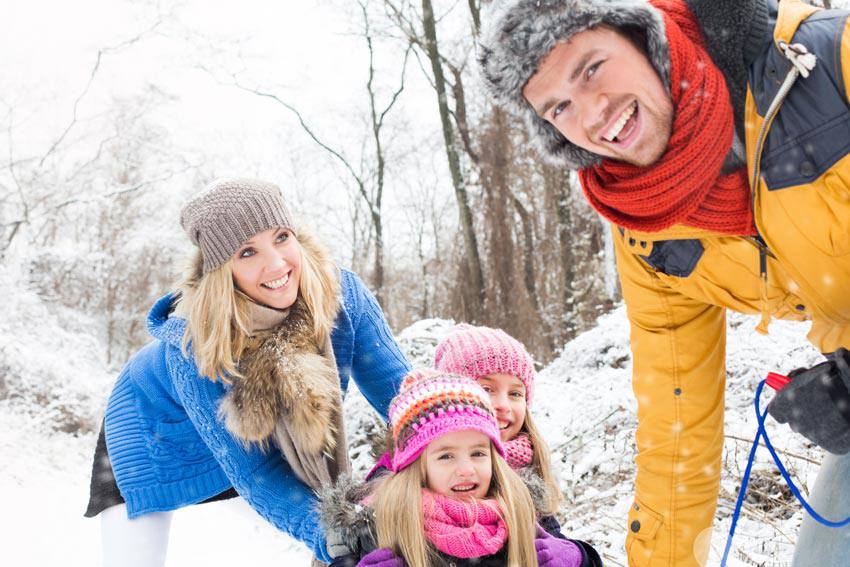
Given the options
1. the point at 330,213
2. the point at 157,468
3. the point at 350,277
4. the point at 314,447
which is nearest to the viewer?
the point at 314,447

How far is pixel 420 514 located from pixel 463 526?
16 centimetres

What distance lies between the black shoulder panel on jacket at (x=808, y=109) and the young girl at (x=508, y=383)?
61.9 inches

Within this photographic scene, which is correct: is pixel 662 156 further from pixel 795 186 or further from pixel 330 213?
pixel 330 213

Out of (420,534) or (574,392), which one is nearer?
(420,534)

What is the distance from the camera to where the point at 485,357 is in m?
3.05

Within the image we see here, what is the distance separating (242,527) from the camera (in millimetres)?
6285

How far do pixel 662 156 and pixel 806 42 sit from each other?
1.52ft

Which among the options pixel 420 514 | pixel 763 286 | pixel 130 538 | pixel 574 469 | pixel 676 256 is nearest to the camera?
pixel 763 286

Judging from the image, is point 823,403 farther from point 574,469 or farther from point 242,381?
point 574,469

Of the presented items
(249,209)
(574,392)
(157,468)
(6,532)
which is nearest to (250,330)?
(249,209)

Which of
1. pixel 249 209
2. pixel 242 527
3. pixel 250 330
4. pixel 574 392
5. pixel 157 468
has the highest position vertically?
pixel 249 209

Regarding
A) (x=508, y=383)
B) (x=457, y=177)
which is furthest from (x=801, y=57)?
(x=457, y=177)

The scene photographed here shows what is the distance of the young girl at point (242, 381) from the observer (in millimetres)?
2766

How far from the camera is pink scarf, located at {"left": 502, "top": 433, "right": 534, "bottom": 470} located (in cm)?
283
